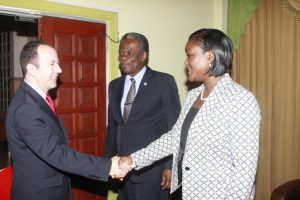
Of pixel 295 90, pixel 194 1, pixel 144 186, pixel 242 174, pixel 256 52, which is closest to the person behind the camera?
pixel 242 174

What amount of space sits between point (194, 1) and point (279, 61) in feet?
4.96

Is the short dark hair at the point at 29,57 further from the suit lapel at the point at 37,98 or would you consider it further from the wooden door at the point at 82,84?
the wooden door at the point at 82,84

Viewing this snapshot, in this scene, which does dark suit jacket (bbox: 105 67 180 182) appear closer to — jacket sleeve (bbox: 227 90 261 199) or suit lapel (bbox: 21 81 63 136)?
suit lapel (bbox: 21 81 63 136)

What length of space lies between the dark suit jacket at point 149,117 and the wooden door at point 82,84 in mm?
617

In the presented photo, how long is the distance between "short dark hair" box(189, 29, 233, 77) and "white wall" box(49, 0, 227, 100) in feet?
6.14

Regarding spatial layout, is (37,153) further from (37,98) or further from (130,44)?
(130,44)

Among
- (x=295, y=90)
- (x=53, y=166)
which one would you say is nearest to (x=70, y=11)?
(x=53, y=166)

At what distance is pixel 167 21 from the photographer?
4340 millimetres

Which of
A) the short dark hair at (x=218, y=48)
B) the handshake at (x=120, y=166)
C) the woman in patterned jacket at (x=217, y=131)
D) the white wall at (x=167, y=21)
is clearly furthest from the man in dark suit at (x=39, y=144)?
the white wall at (x=167, y=21)

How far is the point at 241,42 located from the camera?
4.54 meters

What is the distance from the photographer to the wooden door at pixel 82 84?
11.2 feet

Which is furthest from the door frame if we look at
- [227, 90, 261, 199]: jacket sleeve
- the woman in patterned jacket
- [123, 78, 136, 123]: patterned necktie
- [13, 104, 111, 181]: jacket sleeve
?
[227, 90, 261, 199]: jacket sleeve

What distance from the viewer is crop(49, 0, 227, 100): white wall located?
3875 millimetres

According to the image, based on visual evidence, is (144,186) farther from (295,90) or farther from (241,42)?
(241,42)
